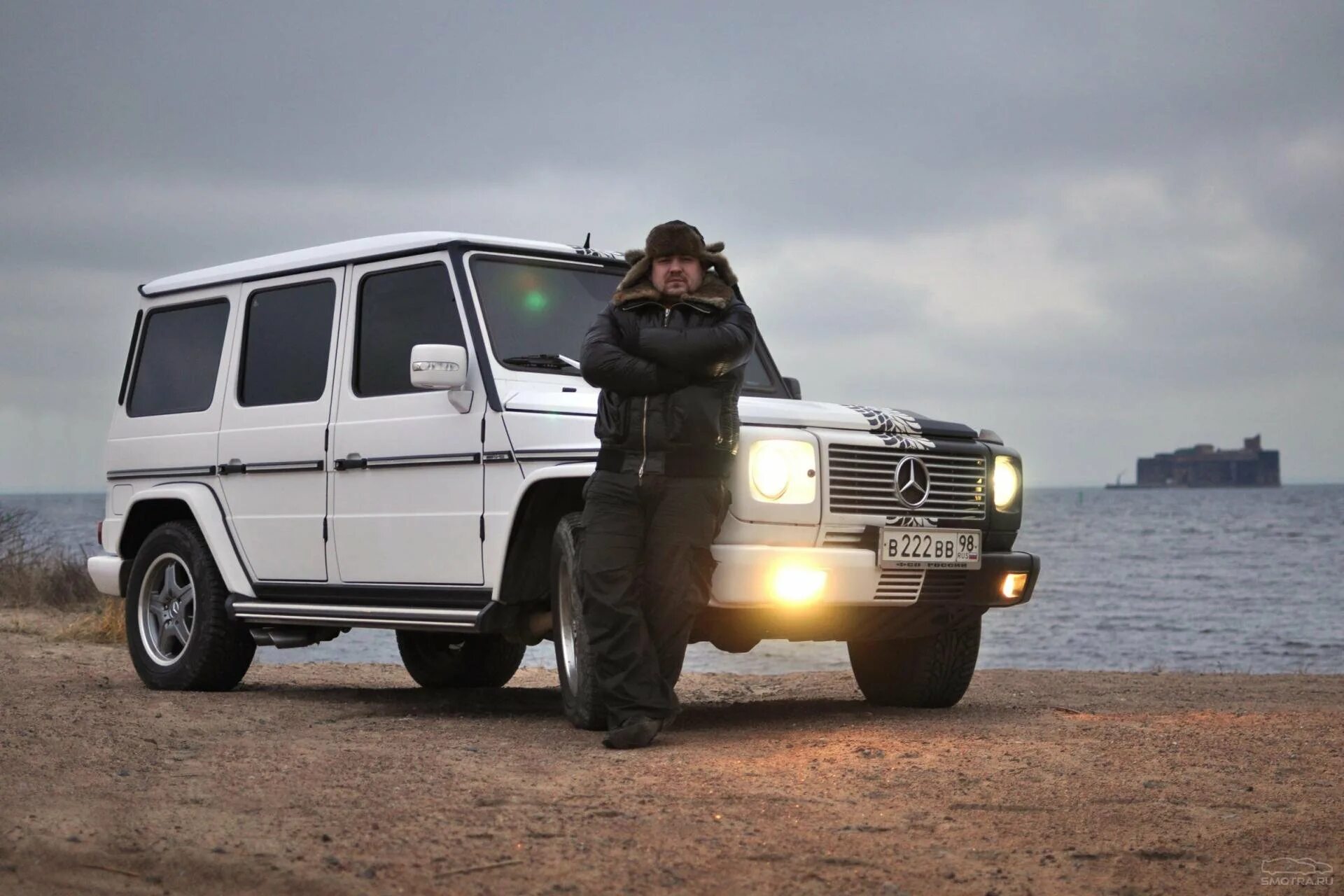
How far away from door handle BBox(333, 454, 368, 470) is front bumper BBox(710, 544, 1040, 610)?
2.09m

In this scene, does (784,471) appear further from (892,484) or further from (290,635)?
(290,635)

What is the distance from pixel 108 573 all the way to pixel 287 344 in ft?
6.28

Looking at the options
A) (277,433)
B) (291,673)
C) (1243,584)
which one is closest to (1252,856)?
(277,433)

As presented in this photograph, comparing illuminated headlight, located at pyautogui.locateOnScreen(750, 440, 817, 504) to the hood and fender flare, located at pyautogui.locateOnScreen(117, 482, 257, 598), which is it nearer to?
the hood

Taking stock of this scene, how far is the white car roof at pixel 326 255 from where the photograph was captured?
7590 millimetres

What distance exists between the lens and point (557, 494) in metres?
7.02

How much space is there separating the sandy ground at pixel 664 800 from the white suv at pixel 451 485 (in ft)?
1.63

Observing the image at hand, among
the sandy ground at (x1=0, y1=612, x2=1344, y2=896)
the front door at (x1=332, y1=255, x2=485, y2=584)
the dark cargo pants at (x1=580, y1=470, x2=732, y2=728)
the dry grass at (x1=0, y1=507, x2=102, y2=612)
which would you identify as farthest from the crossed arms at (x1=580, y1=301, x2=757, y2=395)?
the dry grass at (x1=0, y1=507, x2=102, y2=612)

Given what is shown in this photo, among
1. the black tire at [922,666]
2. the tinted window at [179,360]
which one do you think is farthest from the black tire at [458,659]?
the black tire at [922,666]

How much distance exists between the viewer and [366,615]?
766 centimetres

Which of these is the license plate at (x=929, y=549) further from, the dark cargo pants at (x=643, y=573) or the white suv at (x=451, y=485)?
the dark cargo pants at (x=643, y=573)


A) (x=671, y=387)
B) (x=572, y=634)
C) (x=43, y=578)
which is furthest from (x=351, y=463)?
(x=43, y=578)

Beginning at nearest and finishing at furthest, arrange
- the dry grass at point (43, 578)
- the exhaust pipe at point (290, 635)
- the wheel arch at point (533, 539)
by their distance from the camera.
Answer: the wheel arch at point (533, 539) → the exhaust pipe at point (290, 635) → the dry grass at point (43, 578)

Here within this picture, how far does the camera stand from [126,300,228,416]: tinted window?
8812 millimetres
